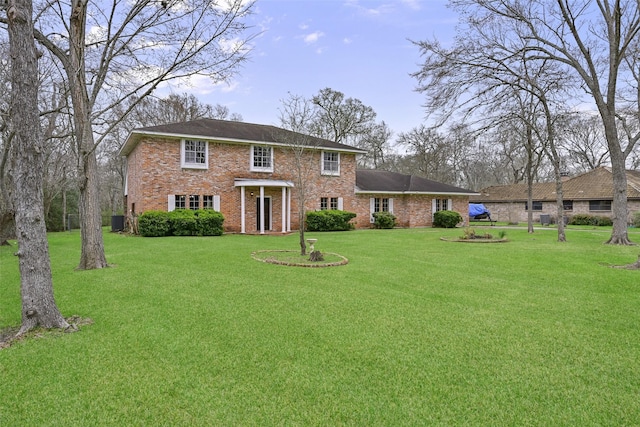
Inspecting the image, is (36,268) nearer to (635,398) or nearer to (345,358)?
(345,358)

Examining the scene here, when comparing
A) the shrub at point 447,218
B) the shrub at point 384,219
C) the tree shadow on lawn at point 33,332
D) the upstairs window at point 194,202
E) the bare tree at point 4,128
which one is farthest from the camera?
the shrub at point 447,218

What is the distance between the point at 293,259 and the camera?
32.3 ft

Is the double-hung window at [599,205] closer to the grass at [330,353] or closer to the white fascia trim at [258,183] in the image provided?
the white fascia trim at [258,183]

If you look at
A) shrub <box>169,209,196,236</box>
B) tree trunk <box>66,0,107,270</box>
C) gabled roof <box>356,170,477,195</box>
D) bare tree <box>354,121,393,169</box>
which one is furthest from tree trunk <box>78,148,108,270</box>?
bare tree <box>354,121,393,169</box>

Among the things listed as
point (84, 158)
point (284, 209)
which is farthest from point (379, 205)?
point (84, 158)

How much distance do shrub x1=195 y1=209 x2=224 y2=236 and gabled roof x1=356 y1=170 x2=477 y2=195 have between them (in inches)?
363

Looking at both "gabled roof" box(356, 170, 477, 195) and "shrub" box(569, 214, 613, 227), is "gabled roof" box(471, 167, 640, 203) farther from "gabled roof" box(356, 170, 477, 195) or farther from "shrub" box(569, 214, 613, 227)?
"gabled roof" box(356, 170, 477, 195)

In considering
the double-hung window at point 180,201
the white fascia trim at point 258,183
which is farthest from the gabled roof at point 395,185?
the double-hung window at point 180,201

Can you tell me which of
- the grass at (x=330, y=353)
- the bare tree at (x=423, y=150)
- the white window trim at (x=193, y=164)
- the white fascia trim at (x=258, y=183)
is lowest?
the grass at (x=330, y=353)

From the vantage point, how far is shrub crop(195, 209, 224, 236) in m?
17.1

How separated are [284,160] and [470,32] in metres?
11.0

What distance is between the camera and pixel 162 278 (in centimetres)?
746

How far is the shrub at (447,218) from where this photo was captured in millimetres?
24609

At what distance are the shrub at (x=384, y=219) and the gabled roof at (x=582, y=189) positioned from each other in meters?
13.4
